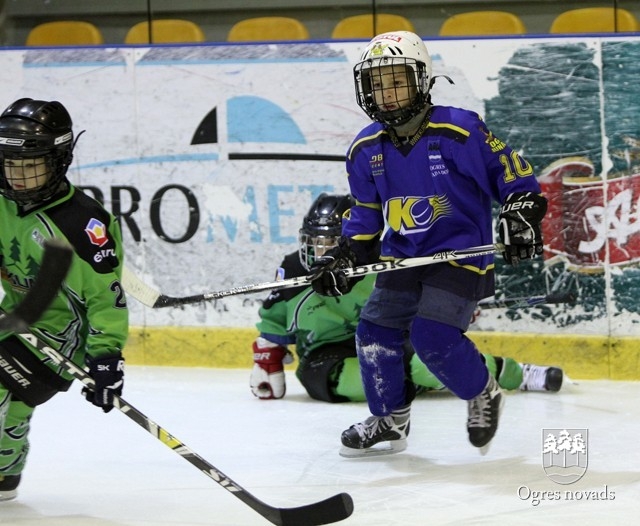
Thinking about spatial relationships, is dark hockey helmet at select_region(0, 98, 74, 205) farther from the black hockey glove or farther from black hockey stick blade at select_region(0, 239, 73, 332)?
the black hockey glove

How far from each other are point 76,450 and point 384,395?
3.08 feet

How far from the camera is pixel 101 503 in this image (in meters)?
2.99

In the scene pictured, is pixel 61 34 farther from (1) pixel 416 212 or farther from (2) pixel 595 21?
(1) pixel 416 212

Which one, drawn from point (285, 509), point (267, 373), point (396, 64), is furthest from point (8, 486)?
point (396, 64)

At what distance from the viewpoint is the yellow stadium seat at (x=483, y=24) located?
480cm

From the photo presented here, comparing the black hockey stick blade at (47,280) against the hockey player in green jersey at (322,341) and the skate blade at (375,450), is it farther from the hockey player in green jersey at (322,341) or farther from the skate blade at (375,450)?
the hockey player in green jersey at (322,341)

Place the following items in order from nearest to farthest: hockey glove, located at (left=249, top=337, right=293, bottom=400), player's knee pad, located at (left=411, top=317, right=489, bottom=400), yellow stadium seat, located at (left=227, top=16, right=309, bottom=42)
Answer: player's knee pad, located at (left=411, top=317, right=489, bottom=400)
hockey glove, located at (left=249, top=337, right=293, bottom=400)
yellow stadium seat, located at (left=227, top=16, right=309, bottom=42)

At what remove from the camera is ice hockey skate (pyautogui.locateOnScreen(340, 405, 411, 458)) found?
343cm

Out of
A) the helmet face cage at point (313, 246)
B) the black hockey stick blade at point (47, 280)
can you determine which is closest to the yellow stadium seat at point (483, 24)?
the helmet face cage at point (313, 246)

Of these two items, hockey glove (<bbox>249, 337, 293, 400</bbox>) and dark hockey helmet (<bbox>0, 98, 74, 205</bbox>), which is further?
hockey glove (<bbox>249, 337, 293, 400</bbox>)

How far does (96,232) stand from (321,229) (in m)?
1.31

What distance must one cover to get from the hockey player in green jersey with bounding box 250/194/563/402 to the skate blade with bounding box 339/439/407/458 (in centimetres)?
53

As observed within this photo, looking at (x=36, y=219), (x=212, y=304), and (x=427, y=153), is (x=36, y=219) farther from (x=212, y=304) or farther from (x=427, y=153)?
(x=212, y=304)

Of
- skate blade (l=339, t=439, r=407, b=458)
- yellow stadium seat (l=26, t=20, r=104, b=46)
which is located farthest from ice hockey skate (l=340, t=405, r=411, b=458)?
yellow stadium seat (l=26, t=20, r=104, b=46)
